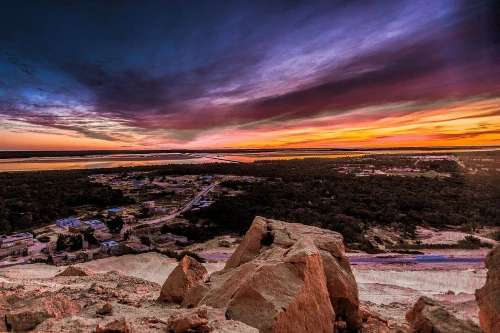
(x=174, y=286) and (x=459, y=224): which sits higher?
(x=174, y=286)

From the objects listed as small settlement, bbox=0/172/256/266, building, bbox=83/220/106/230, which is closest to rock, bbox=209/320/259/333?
small settlement, bbox=0/172/256/266

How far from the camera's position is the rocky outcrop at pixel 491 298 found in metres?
5.47

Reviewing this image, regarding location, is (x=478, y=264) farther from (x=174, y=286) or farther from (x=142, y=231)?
(x=142, y=231)

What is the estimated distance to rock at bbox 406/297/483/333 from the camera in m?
5.49

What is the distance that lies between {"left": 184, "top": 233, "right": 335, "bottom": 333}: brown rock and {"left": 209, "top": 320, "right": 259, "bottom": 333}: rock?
1.07 ft

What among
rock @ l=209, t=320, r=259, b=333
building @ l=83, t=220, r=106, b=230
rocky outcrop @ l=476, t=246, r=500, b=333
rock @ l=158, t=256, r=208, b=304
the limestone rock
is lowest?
building @ l=83, t=220, r=106, b=230

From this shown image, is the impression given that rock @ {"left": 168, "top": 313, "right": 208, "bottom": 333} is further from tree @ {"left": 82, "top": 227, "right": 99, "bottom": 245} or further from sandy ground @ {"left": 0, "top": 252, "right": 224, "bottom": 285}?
tree @ {"left": 82, "top": 227, "right": 99, "bottom": 245}

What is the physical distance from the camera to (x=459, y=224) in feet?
90.4

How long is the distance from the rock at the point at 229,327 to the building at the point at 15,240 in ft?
76.8

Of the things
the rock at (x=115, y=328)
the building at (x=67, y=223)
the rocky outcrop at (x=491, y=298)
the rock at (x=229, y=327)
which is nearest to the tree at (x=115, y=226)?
the building at (x=67, y=223)

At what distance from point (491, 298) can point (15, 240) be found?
91.9 ft

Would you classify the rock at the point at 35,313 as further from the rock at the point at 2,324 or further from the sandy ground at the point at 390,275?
the sandy ground at the point at 390,275

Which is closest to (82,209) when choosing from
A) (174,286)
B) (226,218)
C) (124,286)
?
(226,218)

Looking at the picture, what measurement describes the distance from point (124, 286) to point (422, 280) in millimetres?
14498
